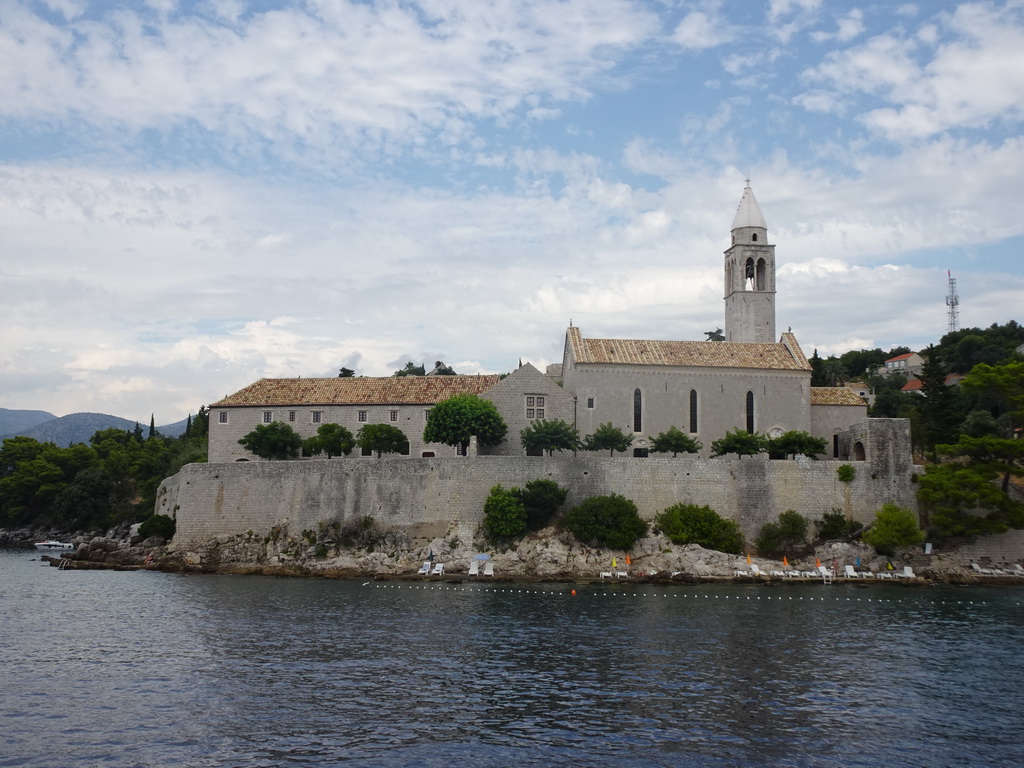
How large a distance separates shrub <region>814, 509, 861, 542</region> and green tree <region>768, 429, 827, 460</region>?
3.41 metres

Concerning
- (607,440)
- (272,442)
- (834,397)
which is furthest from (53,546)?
(834,397)

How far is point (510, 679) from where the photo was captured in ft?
68.7

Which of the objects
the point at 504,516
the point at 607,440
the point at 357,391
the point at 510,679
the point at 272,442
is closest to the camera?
the point at 510,679

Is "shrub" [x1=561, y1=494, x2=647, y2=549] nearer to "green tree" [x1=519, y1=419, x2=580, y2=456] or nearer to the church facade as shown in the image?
"green tree" [x1=519, y1=419, x2=580, y2=456]

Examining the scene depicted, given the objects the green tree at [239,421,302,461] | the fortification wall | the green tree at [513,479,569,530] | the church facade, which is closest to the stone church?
the church facade

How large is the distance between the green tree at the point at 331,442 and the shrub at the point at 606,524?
41.7 ft

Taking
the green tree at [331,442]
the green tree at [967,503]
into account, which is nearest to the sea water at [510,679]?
the green tree at [967,503]

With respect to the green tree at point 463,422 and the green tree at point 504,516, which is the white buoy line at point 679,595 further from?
the green tree at point 463,422

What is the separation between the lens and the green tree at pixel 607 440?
43719 millimetres

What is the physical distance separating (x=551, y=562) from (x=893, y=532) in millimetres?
14097

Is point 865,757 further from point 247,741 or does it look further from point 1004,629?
point 1004,629

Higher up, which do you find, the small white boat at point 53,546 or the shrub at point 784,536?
the shrub at point 784,536

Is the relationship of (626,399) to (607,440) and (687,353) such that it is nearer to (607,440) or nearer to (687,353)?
(607,440)

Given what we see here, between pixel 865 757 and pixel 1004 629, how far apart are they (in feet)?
46.0
